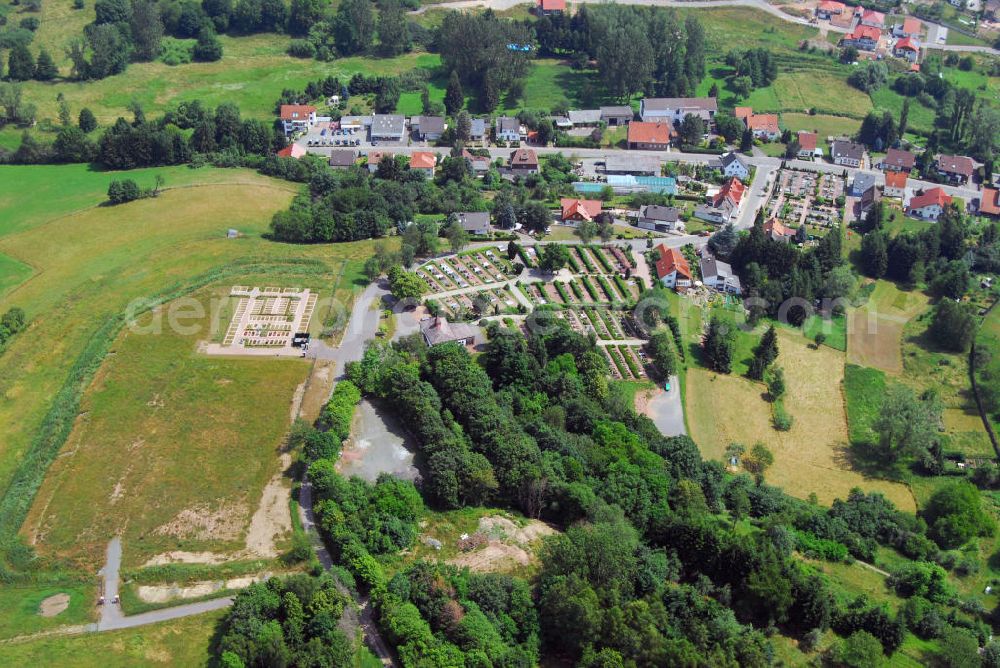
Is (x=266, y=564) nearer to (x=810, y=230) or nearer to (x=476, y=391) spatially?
(x=476, y=391)

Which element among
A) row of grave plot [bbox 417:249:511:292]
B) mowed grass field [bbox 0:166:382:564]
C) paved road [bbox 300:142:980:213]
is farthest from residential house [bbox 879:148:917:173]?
mowed grass field [bbox 0:166:382:564]

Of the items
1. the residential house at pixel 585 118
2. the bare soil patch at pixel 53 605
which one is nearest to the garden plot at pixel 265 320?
the bare soil patch at pixel 53 605

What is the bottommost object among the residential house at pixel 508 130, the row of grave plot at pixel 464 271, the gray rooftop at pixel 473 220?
the row of grave plot at pixel 464 271

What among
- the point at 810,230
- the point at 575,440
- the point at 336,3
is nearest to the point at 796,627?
the point at 575,440

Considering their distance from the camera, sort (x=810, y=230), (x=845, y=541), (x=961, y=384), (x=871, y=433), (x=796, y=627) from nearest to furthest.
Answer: (x=796, y=627)
(x=845, y=541)
(x=871, y=433)
(x=961, y=384)
(x=810, y=230)

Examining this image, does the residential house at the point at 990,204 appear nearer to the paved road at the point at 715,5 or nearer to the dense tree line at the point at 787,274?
the dense tree line at the point at 787,274

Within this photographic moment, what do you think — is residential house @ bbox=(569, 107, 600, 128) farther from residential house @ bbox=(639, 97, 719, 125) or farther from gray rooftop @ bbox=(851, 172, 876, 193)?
gray rooftop @ bbox=(851, 172, 876, 193)
